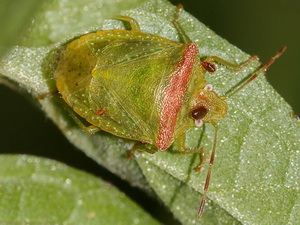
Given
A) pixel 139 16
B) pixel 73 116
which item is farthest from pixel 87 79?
pixel 139 16

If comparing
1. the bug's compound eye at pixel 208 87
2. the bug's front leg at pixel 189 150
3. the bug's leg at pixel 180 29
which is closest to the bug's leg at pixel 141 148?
the bug's front leg at pixel 189 150

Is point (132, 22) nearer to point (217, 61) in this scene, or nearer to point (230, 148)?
point (217, 61)

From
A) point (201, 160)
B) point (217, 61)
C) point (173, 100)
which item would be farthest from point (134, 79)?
point (201, 160)

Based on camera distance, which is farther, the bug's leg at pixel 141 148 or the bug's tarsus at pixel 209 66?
the bug's leg at pixel 141 148

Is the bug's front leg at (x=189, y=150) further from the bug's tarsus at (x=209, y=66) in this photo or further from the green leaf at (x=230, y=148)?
the bug's tarsus at (x=209, y=66)

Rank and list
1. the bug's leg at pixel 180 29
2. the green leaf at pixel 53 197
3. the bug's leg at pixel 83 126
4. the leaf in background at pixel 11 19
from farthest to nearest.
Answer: the bug's leg at pixel 83 126
the bug's leg at pixel 180 29
the green leaf at pixel 53 197
the leaf in background at pixel 11 19

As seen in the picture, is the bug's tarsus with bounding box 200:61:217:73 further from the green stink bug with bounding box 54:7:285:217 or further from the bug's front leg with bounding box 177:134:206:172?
the bug's front leg with bounding box 177:134:206:172
